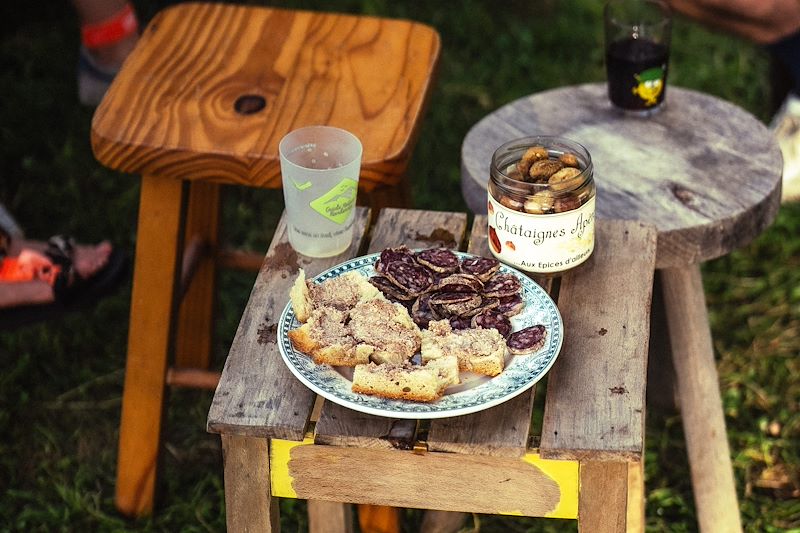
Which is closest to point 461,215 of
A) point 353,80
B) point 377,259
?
point 377,259

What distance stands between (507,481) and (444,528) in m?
0.75

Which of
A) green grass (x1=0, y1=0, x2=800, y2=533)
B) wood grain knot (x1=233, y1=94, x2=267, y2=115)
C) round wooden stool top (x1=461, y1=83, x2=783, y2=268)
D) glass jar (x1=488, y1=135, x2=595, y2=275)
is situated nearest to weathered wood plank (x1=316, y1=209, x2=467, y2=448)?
glass jar (x1=488, y1=135, x2=595, y2=275)

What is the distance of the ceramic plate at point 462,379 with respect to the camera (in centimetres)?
120

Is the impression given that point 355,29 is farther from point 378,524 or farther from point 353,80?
point 378,524

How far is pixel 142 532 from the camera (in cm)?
206

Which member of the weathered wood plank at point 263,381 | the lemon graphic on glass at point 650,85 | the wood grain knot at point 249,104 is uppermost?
the weathered wood plank at point 263,381

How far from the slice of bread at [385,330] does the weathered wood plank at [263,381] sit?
0.09m

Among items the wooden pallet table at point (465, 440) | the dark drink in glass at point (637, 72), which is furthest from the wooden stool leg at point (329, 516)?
the dark drink in glass at point (637, 72)

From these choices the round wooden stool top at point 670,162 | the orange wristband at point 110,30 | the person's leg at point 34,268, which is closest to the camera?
the round wooden stool top at point 670,162

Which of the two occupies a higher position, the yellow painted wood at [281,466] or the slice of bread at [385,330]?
the slice of bread at [385,330]

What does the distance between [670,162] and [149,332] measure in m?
0.91

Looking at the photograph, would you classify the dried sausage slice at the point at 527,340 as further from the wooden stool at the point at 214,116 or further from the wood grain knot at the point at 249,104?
the wood grain knot at the point at 249,104

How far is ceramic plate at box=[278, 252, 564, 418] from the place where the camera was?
1200mm

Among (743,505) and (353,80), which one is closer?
(353,80)
